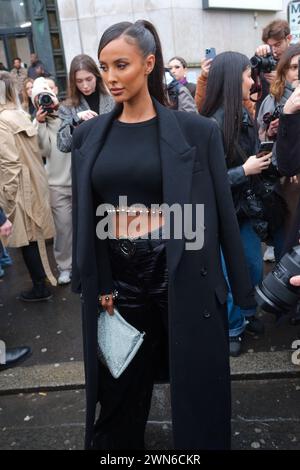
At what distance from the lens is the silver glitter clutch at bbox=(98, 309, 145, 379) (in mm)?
2111

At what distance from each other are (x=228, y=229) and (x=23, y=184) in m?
2.56

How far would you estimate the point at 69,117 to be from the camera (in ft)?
13.0

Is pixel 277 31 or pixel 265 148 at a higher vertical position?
pixel 277 31

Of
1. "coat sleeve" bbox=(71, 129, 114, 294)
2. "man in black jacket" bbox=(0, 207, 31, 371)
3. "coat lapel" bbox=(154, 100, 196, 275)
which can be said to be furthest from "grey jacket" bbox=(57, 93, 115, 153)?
"coat lapel" bbox=(154, 100, 196, 275)

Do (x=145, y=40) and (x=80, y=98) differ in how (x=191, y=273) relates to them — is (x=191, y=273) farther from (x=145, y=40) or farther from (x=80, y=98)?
(x=80, y=98)

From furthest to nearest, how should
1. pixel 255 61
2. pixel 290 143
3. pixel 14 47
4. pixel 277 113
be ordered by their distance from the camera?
1. pixel 14 47
2. pixel 255 61
3. pixel 277 113
4. pixel 290 143

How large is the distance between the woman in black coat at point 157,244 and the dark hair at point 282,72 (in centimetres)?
176

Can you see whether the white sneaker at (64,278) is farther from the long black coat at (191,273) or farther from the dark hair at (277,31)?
the dark hair at (277,31)

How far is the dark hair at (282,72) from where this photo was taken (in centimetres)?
347

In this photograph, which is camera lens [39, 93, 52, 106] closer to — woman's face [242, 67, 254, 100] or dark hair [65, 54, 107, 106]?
dark hair [65, 54, 107, 106]

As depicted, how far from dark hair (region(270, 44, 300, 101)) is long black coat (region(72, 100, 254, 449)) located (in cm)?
183

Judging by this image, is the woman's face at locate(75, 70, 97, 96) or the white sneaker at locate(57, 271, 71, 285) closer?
the woman's face at locate(75, 70, 97, 96)

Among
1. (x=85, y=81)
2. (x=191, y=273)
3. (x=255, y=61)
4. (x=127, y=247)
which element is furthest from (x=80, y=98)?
(x=191, y=273)
